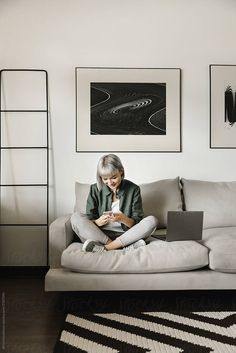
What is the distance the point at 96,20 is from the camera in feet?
11.5

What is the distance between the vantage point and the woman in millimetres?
2570

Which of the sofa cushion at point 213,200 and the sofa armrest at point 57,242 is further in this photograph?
the sofa cushion at point 213,200

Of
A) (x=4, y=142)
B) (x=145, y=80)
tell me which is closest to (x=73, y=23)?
(x=145, y=80)

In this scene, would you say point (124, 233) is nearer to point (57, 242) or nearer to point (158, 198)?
point (57, 242)

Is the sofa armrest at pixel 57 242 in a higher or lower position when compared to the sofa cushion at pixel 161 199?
lower

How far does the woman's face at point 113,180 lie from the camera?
2719mm

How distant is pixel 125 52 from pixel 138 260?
193 centimetres

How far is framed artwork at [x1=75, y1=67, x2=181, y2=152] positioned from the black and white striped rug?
1.61 metres

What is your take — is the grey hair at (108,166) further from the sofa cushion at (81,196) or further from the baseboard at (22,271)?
the baseboard at (22,271)

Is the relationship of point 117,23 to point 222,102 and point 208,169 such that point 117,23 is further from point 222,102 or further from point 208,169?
point 208,169

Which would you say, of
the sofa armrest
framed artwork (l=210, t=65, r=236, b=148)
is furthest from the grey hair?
framed artwork (l=210, t=65, r=236, b=148)

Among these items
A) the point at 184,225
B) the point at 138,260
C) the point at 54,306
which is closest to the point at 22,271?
the point at 54,306

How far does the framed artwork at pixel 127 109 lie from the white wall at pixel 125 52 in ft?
0.22

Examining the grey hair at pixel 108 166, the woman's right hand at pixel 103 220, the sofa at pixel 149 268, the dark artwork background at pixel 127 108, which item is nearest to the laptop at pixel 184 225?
the sofa at pixel 149 268
